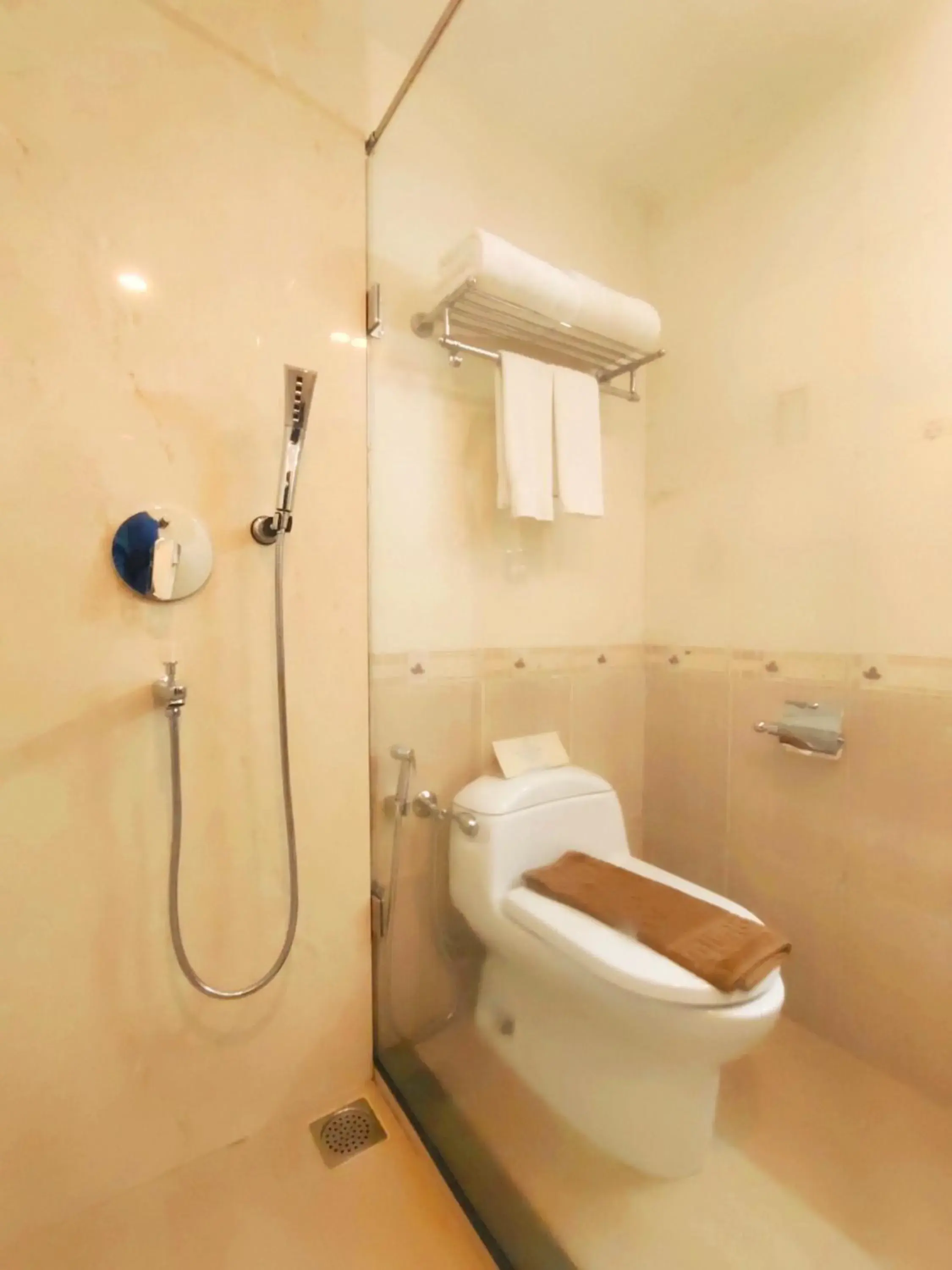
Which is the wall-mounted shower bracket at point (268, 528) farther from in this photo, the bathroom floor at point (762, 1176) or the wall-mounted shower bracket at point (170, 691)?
the bathroom floor at point (762, 1176)

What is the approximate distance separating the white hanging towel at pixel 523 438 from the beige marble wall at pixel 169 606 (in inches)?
12.9

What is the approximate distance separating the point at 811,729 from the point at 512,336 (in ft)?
3.91

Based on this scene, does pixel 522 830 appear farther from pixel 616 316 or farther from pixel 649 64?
pixel 649 64

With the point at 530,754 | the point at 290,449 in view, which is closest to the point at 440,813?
the point at 530,754

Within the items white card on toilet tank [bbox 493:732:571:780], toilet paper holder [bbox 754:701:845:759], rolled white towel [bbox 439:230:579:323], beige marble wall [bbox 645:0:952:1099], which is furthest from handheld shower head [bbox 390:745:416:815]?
rolled white towel [bbox 439:230:579:323]

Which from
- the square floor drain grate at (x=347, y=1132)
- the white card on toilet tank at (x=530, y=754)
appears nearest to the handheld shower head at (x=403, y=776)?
the white card on toilet tank at (x=530, y=754)

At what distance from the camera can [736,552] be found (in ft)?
4.91

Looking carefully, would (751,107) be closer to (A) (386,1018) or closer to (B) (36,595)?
(B) (36,595)

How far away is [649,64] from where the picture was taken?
4.26 feet

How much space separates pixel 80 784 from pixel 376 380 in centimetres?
98

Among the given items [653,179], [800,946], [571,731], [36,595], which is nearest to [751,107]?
[653,179]

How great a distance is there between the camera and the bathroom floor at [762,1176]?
0.90 m

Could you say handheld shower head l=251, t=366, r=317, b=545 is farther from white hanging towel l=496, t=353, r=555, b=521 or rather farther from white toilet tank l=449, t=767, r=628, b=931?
white toilet tank l=449, t=767, r=628, b=931

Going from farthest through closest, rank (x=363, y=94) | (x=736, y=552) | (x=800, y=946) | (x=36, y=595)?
(x=736, y=552)
(x=800, y=946)
(x=363, y=94)
(x=36, y=595)
